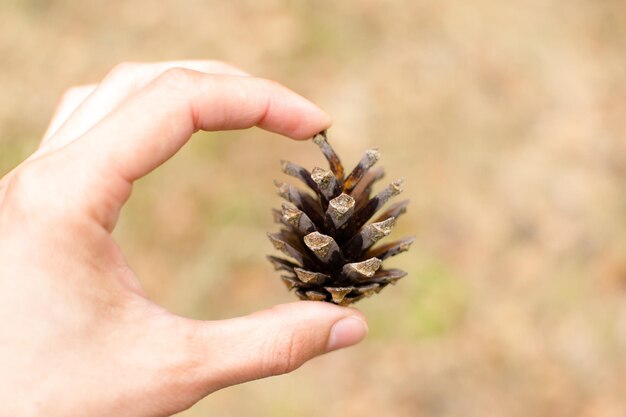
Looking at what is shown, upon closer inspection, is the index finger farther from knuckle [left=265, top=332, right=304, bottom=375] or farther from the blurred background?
the blurred background

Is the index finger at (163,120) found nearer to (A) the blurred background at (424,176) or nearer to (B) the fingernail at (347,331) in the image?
(B) the fingernail at (347,331)

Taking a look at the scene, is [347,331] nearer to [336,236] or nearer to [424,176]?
[336,236]

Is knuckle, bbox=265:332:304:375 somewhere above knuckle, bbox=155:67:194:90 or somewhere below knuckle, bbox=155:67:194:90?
below

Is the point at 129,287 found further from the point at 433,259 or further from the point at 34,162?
the point at 433,259

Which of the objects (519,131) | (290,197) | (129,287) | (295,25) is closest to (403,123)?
(519,131)

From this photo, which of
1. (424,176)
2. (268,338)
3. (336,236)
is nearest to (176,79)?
(336,236)

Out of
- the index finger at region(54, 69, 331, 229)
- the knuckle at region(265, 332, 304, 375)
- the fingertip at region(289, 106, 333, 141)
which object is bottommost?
the knuckle at region(265, 332, 304, 375)

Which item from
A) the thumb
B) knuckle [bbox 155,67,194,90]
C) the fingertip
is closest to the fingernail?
the thumb
